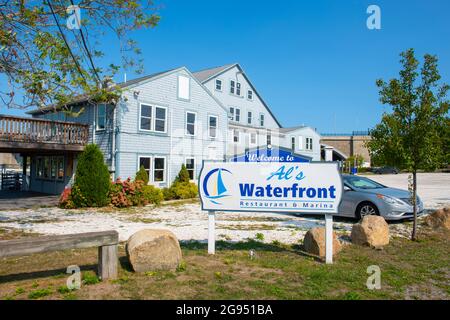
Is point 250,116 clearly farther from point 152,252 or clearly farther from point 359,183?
point 152,252

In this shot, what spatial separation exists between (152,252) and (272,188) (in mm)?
2595

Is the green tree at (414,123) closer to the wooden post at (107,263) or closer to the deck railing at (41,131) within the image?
the wooden post at (107,263)

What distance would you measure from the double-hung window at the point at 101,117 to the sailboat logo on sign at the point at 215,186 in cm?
1377

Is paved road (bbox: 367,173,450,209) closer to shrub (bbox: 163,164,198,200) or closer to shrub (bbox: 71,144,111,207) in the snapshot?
shrub (bbox: 163,164,198,200)

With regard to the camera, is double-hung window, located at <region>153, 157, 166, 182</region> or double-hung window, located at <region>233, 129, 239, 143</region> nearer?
double-hung window, located at <region>153, 157, 166, 182</region>

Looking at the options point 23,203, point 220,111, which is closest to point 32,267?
point 23,203

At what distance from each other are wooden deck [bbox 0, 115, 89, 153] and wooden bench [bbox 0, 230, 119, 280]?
43.0 feet

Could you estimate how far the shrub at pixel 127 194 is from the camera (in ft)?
50.8

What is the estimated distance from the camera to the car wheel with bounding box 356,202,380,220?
35.2 feet

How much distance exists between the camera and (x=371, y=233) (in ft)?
24.2

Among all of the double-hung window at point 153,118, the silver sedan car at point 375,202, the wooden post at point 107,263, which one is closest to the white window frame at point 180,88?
the double-hung window at point 153,118

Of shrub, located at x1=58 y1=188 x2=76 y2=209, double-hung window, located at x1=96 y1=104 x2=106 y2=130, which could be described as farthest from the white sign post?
double-hung window, located at x1=96 y1=104 x2=106 y2=130

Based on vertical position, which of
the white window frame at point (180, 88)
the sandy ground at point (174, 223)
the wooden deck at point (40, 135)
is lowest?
the sandy ground at point (174, 223)

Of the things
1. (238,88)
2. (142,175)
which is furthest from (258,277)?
(238,88)
